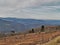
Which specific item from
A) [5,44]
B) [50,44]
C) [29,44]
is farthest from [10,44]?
[50,44]

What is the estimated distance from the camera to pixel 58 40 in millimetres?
29750

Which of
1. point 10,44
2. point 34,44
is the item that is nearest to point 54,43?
point 34,44

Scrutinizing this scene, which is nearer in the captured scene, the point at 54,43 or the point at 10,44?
the point at 54,43

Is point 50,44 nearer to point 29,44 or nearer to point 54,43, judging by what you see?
point 54,43

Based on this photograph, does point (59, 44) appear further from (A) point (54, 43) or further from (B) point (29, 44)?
(B) point (29, 44)

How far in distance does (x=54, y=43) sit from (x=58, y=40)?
49.3 inches

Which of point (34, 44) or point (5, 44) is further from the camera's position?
point (5, 44)

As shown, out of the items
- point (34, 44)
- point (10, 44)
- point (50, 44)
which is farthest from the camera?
point (10, 44)

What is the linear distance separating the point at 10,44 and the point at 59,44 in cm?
954

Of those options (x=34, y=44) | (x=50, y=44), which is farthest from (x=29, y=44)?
(x=50, y=44)

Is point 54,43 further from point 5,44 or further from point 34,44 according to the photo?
point 5,44

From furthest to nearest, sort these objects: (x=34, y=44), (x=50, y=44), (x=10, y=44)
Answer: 1. (x=10, y=44)
2. (x=34, y=44)
3. (x=50, y=44)

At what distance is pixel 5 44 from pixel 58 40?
9.63m

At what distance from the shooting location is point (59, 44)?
94.0 feet
